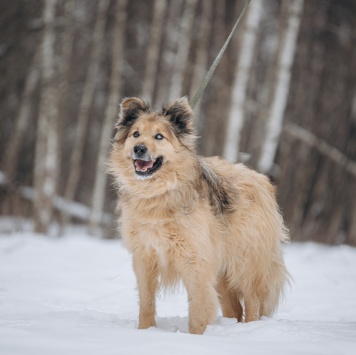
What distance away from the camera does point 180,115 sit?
495 centimetres

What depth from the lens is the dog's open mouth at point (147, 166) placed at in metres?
4.62

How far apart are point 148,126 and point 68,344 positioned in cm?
218

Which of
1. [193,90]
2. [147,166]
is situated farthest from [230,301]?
[193,90]

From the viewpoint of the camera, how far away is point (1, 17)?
1324 cm

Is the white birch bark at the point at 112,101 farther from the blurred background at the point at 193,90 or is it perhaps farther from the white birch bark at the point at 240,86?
the white birch bark at the point at 240,86

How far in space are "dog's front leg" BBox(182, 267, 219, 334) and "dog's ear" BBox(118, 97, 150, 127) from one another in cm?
157

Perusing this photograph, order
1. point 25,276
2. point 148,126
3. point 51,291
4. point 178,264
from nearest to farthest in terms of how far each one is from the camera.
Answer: point 178,264, point 148,126, point 51,291, point 25,276

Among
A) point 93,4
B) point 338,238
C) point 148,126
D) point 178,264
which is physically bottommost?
point 338,238

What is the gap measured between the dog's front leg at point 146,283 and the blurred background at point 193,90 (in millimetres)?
6234

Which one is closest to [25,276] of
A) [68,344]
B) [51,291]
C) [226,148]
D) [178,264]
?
[51,291]

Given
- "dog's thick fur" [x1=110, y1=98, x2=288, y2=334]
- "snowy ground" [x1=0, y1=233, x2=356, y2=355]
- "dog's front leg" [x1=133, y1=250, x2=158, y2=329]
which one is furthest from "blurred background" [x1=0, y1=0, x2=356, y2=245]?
"dog's front leg" [x1=133, y1=250, x2=158, y2=329]

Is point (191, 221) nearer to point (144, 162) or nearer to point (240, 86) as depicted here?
point (144, 162)

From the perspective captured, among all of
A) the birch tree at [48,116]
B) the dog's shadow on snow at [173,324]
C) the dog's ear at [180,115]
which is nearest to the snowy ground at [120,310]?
the dog's shadow on snow at [173,324]

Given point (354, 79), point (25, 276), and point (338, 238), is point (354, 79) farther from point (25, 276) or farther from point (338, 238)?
point (25, 276)
